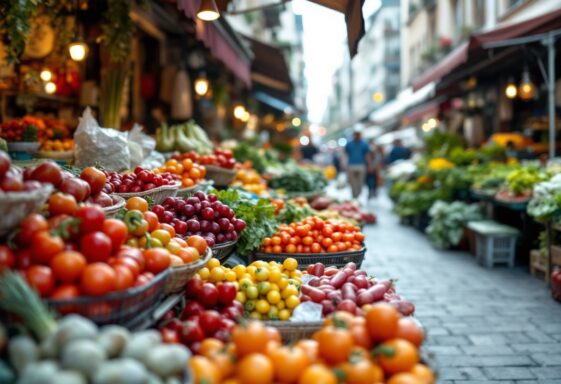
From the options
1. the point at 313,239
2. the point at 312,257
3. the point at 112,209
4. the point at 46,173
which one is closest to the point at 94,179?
the point at 112,209

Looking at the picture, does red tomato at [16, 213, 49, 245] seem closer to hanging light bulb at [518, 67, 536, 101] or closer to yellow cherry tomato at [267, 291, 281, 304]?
yellow cherry tomato at [267, 291, 281, 304]

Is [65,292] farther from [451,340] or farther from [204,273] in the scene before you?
[451,340]

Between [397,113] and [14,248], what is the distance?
21.3 metres

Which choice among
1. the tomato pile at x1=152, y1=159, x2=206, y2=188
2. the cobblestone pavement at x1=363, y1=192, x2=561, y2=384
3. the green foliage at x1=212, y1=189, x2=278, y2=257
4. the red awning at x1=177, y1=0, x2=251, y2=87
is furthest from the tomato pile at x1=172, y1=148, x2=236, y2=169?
the cobblestone pavement at x1=363, y1=192, x2=561, y2=384

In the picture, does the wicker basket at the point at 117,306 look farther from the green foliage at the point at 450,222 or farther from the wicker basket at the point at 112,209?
the green foliage at the point at 450,222

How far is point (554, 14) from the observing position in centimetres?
773

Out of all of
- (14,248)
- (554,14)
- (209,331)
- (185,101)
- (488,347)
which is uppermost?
(554,14)

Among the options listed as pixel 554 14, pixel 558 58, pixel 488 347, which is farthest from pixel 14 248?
pixel 558 58

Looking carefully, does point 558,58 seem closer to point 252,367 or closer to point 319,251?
point 319,251

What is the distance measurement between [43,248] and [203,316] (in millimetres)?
865

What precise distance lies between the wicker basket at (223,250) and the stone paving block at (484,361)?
195 centimetres

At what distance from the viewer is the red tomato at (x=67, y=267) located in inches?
86.0

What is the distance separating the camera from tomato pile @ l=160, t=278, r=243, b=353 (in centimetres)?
252

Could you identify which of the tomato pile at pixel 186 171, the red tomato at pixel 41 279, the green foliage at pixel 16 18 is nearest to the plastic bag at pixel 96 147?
the tomato pile at pixel 186 171
